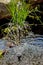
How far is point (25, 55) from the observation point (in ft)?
9.28

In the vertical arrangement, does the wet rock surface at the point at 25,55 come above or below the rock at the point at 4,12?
below

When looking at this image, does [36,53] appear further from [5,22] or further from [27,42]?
[5,22]

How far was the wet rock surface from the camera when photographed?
254 centimetres

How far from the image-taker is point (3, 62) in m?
2.57

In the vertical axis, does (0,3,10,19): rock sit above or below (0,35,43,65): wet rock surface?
above

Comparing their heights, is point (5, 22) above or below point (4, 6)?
below

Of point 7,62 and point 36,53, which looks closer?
point 7,62

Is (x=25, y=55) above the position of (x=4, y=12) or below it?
below

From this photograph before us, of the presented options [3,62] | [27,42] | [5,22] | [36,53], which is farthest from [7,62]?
[5,22]

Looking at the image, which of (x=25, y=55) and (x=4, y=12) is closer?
(x=25, y=55)

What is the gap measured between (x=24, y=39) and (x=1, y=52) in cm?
99

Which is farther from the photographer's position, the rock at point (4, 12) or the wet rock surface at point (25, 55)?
the rock at point (4, 12)

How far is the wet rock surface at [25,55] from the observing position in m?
2.54

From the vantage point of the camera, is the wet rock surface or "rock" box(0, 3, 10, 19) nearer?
the wet rock surface
